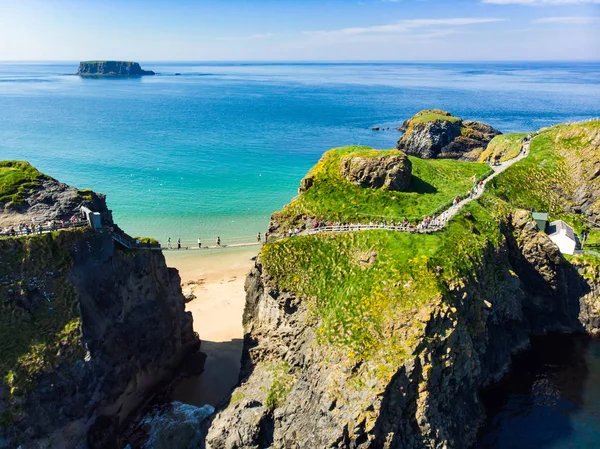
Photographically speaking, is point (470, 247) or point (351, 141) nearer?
point (470, 247)

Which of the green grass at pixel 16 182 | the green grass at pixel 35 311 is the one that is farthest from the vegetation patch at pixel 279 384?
the green grass at pixel 16 182

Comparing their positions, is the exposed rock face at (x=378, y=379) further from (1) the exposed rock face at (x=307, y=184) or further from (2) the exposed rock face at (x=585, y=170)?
(2) the exposed rock face at (x=585, y=170)

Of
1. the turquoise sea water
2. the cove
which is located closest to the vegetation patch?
the cove

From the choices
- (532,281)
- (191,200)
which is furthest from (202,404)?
(191,200)

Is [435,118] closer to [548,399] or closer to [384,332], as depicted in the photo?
[548,399]

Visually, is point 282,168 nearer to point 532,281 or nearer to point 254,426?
point 532,281
